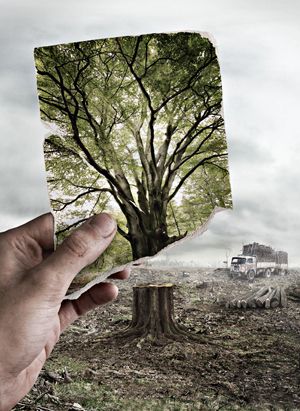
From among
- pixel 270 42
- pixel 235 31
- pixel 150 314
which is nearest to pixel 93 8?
pixel 235 31

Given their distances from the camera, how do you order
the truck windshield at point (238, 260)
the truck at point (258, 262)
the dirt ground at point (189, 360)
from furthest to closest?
the truck windshield at point (238, 260), the truck at point (258, 262), the dirt ground at point (189, 360)

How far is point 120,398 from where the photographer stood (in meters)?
3.45

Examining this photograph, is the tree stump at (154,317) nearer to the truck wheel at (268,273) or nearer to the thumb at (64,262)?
the truck wheel at (268,273)

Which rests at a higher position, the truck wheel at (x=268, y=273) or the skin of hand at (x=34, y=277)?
the skin of hand at (x=34, y=277)

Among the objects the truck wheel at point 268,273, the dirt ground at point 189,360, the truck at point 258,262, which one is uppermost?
the truck at point 258,262

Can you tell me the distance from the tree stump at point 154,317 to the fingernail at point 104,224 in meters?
2.96

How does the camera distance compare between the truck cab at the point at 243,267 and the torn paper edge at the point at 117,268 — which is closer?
the torn paper edge at the point at 117,268

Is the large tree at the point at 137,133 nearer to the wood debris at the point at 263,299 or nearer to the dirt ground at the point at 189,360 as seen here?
the dirt ground at the point at 189,360

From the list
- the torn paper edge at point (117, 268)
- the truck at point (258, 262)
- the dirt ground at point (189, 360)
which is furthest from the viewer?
the truck at point (258, 262)

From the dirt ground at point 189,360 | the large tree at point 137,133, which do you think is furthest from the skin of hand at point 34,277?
the dirt ground at point 189,360

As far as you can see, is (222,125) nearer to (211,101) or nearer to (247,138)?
(211,101)

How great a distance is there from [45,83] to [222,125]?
0.32 metres

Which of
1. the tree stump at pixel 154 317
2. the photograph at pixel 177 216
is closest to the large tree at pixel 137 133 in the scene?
the photograph at pixel 177 216

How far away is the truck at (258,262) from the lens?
368 cm
